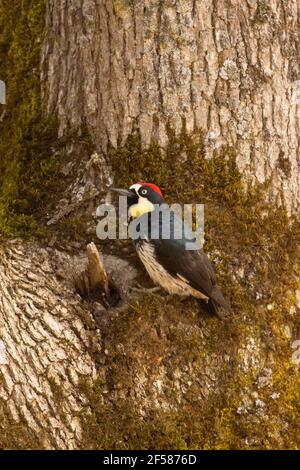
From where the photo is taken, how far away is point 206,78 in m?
3.96

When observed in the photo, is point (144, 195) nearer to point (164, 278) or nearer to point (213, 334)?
point (164, 278)

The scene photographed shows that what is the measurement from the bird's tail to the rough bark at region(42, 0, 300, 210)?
0.74 meters

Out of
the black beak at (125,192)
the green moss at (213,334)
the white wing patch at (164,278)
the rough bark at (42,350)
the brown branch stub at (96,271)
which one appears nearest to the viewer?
the rough bark at (42,350)

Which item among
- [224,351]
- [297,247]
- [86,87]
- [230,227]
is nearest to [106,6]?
[86,87]

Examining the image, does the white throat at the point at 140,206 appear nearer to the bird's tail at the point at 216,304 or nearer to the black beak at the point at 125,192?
the black beak at the point at 125,192

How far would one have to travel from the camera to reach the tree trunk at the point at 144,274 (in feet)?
11.0

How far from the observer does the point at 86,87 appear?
4.11m

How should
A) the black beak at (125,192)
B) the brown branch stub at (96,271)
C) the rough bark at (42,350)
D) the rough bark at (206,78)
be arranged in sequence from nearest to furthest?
the rough bark at (42,350)
the brown branch stub at (96,271)
the black beak at (125,192)
the rough bark at (206,78)

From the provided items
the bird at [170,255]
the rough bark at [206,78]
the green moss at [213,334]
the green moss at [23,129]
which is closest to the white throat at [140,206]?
the bird at [170,255]

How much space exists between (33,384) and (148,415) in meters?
0.58

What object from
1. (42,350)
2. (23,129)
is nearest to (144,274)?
(42,350)

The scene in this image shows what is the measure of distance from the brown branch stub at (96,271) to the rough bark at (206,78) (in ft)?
2.49

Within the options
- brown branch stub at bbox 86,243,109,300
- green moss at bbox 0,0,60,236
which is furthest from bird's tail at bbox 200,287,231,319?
green moss at bbox 0,0,60,236
